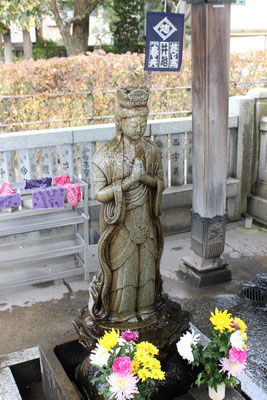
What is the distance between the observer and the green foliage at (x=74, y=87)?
11664 mm

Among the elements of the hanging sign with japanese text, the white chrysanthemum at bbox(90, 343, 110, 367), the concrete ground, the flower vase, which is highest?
the hanging sign with japanese text

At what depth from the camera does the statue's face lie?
3695 mm

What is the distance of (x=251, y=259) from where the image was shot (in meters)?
7.30

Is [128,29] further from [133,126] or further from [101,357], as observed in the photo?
[101,357]

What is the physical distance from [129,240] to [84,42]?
1746 cm

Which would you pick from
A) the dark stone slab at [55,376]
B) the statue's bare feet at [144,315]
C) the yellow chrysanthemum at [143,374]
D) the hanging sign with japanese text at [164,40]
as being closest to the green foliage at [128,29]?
the hanging sign with japanese text at [164,40]

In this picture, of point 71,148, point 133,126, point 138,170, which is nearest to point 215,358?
point 138,170

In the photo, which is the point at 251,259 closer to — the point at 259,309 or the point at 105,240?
the point at 259,309

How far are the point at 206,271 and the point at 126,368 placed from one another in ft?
11.8

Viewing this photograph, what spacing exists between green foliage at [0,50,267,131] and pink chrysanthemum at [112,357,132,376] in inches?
369

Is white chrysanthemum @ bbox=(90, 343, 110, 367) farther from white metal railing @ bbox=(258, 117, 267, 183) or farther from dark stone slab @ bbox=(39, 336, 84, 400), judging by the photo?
white metal railing @ bbox=(258, 117, 267, 183)

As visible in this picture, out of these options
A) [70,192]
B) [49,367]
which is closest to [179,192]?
[70,192]

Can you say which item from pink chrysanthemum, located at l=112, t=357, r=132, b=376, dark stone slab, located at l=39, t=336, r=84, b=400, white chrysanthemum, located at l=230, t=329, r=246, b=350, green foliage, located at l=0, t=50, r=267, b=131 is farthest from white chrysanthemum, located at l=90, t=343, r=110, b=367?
green foliage, located at l=0, t=50, r=267, b=131

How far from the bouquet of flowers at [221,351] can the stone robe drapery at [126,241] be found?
0.77 m
